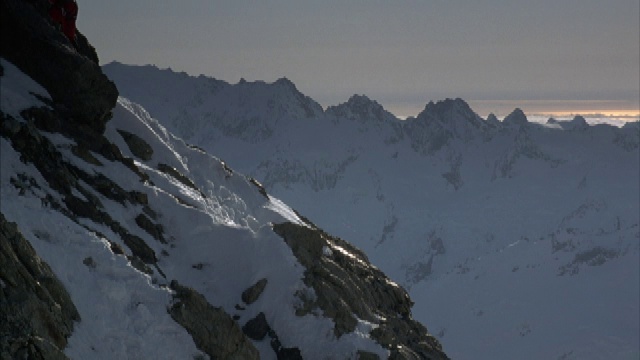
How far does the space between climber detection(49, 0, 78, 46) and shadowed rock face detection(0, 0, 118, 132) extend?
6.61ft

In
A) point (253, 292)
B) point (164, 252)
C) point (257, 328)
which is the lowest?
point (257, 328)

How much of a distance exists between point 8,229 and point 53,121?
44.1ft

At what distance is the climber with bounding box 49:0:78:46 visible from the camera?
4209 centimetres

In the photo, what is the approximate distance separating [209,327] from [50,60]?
52.9ft

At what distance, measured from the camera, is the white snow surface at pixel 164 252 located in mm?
28641

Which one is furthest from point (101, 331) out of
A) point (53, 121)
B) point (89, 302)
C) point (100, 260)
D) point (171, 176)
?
point (171, 176)

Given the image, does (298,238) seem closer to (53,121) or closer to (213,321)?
(213,321)

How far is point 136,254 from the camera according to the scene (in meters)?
34.2

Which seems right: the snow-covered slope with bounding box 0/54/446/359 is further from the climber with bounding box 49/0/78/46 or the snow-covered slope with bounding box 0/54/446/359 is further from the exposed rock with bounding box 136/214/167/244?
the climber with bounding box 49/0/78/46

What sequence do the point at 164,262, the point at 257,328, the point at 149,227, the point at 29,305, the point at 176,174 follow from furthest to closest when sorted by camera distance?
the point at 176,174
the point at 149,227
the point at 164,262
the point at 257,328
the point at 29,305

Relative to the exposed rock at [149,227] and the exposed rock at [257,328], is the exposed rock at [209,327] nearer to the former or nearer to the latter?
the exposed rock at [257,328]

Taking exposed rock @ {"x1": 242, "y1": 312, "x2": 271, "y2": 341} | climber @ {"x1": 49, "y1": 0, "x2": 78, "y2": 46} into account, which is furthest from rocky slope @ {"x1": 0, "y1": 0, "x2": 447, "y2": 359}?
climber @ {"x1": 49, "y1": 0, "x2": 78, "y2": 46}

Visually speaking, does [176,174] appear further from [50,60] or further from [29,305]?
[29,305]

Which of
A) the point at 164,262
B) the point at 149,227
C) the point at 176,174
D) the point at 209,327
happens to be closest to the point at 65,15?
the point at 176,174
